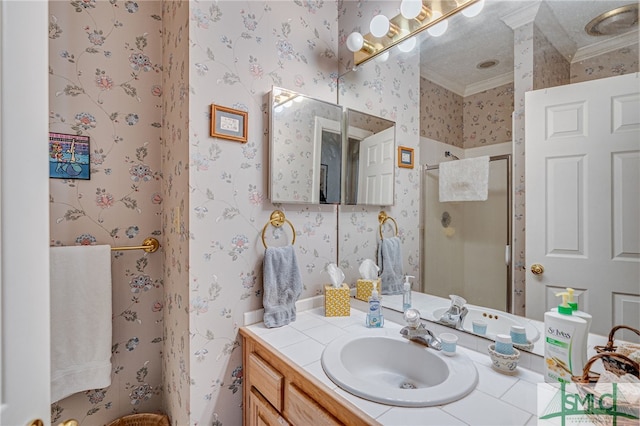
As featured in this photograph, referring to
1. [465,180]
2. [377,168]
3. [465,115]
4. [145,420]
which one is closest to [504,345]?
[465,180]

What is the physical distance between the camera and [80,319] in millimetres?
1218

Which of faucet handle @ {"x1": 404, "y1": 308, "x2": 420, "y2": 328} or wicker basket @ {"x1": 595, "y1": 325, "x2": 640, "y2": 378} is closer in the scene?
wicker basket @ {"x1": 595, "y1": 325, "x2": 640, "y2": 378}

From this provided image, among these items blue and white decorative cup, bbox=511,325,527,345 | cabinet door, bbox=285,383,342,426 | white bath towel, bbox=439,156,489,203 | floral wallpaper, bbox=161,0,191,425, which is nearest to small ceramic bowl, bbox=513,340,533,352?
blue and white decorative cup, bbox=511,325,527,345

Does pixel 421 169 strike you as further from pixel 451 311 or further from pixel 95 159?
pixel 95 159

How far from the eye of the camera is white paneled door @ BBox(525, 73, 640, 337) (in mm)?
749

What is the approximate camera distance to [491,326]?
1.01 metres

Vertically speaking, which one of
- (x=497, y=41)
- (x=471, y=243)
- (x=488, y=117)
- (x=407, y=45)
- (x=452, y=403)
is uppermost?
(x=407, y=45)

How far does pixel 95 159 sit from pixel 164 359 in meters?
0.98

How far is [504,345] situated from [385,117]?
3.46 feet

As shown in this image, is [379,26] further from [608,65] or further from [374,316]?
[374,316]

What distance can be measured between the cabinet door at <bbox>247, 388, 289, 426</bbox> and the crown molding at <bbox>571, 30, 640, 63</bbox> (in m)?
1.38

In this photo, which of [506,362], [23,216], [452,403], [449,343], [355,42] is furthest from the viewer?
[355,42]

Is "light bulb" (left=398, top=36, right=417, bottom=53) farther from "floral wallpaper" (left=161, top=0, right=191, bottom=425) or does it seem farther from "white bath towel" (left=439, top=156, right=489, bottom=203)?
"floral wallpaper" (left=161, top=0, right=191, bottom=425)

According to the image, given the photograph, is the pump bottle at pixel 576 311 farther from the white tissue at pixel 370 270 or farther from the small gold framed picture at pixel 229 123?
the small gold framed picture at pixel 229 123
